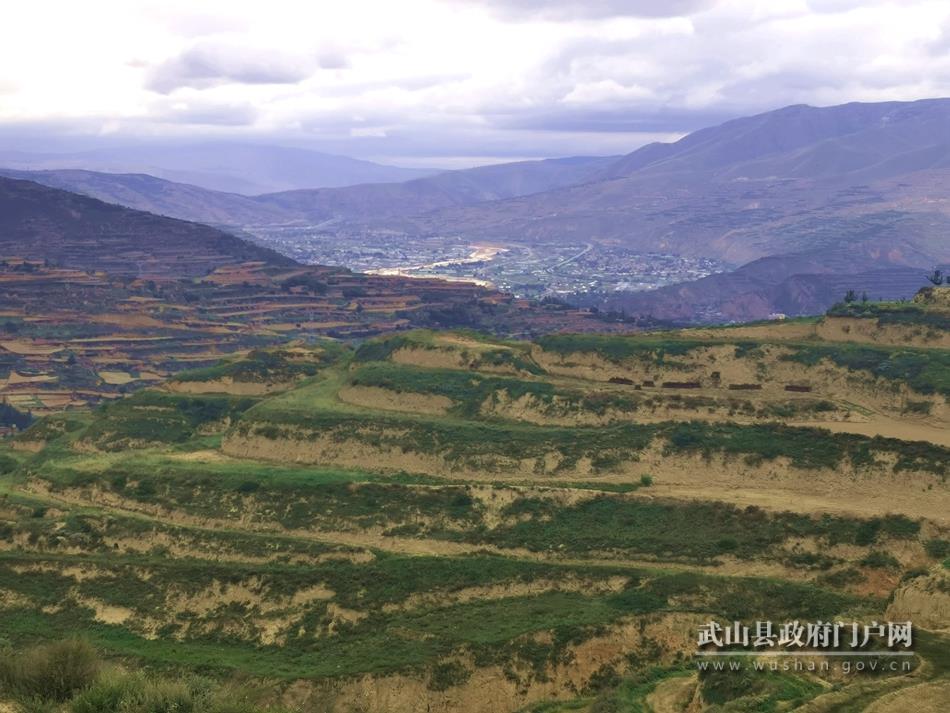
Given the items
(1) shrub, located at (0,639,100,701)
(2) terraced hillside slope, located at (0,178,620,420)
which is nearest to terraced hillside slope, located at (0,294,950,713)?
(1) shrub, located at (0,639,100,701)

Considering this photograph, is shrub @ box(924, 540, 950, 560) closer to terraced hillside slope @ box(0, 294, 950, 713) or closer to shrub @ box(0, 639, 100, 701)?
terraced hillside slope @ box(0, 294, 950, 713)

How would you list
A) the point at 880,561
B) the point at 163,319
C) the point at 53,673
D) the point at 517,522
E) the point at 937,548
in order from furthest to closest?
the point at 163,319
the point at 517,522
the point at 937,548
the point at 880,561
the point at 53,673

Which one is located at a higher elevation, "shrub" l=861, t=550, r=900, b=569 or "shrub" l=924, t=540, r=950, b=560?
"shrub" l=924, t=540, r=950, b=560

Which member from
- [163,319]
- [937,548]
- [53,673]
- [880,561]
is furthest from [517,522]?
[163,319]

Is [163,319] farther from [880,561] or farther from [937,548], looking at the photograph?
[937,548]

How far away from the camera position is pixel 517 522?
50.2 metres

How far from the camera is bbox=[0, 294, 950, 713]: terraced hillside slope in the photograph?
38.3 metres

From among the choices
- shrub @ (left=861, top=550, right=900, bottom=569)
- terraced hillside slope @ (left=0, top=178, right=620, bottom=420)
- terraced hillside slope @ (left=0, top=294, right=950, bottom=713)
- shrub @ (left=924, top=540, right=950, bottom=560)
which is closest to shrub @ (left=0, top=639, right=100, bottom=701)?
terraced hillside slope @ (left=0, top=294, right=950, bottom=713)

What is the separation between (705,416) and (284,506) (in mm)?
26804

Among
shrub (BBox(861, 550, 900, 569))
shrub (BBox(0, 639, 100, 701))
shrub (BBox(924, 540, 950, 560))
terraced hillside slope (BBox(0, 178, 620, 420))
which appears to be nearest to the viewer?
shrub (BBox(0, 639, 100, 701))

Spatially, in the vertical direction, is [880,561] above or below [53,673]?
above

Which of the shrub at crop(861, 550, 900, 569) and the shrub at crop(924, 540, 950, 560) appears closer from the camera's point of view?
the shrub at crop(861, 550, 900, 569)

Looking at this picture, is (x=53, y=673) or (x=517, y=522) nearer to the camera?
(x=53, y=673)

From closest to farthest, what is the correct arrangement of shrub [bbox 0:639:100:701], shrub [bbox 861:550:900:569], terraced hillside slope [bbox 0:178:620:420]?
shrub [bbox 0:639:100:701], shrub [bbox 861:550:900:569], terraced hillside slope [bbox 0:178:620:420]
